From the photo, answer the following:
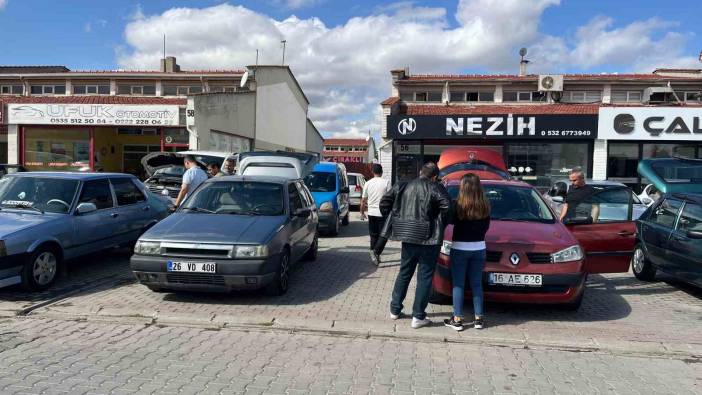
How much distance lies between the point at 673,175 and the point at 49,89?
3292cm

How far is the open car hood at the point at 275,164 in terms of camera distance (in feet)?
39.5

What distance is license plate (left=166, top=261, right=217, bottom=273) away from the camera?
5.96 meters

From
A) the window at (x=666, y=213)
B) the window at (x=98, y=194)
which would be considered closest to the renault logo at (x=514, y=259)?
the window at (x=666, y=213)

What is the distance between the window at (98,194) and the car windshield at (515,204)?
17.4 feet

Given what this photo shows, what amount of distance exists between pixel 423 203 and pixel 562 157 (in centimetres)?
1619

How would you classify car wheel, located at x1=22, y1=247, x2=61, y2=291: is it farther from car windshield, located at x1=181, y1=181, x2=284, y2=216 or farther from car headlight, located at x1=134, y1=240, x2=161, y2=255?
car windshield, located at x1=181, y1=181, x2=284, y2=216

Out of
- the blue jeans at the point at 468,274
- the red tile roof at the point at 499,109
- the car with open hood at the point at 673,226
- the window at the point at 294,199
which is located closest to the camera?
the blue jeans at the point at 468,274

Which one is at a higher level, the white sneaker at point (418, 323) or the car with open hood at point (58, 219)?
the car with open hood at point (58, 219)

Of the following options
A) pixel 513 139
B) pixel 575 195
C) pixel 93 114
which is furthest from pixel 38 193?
pixel 513 139

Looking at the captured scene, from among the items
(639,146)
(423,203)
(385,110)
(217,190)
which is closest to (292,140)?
(385,110)

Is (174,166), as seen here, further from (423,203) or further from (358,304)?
(423,203)

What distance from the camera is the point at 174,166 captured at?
14.8m

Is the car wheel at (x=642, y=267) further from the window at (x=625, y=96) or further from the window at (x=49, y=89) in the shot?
the window at (x=49, y=89)

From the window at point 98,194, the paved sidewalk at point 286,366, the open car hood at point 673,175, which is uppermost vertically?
the open car hood at point 673,175
